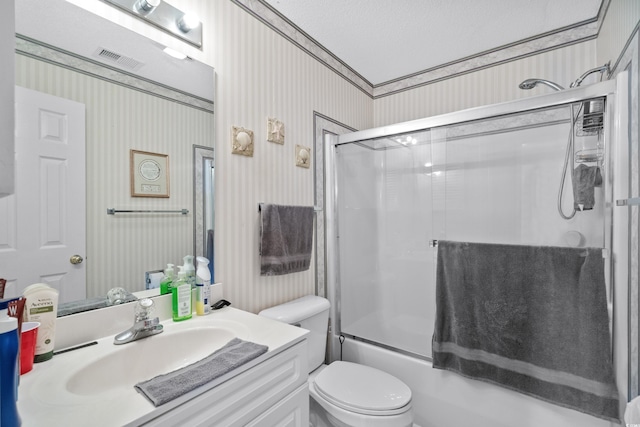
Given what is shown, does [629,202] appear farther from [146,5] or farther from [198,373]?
[146,5]

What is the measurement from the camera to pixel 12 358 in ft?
1.92

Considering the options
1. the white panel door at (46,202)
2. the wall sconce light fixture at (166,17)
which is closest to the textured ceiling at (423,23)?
the wall sconce light fixture at (166,17)

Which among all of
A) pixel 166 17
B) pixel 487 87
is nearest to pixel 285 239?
pixel 166 17

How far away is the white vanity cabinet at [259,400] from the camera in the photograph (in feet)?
2.49

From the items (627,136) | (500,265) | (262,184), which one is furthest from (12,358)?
(627,136)

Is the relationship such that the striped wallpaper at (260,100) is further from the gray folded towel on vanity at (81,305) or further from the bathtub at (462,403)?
the bathtub at (462,403)

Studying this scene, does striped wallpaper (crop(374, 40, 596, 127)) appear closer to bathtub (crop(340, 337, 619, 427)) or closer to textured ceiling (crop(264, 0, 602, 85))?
textured ceiling (crop(264, 0, 602, 85))

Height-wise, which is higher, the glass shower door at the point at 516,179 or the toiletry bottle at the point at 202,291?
the glass shower door at the point at 516,179

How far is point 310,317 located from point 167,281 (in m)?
0.78

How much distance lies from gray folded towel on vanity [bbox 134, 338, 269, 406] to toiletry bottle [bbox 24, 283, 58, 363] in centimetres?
36

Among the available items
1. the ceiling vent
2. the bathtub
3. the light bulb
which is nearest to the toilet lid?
the bathtub

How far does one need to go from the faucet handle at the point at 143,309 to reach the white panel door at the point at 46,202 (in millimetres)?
178

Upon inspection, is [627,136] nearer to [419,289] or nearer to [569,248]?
[569,248]

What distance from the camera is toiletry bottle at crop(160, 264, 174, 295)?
3.98 ft
